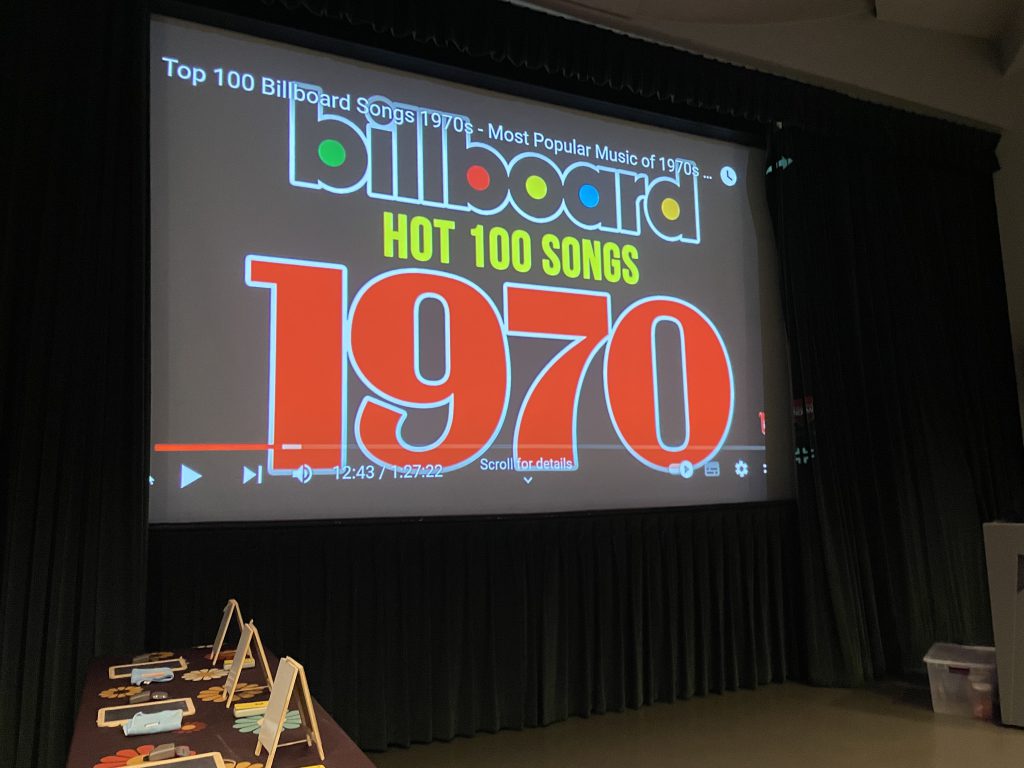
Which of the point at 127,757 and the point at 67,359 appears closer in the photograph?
the point at 127,757

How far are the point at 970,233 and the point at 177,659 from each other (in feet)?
15.8

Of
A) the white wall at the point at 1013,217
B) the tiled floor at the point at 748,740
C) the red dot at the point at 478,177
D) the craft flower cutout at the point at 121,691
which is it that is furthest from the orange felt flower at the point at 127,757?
the white wall at the point at 1013,217

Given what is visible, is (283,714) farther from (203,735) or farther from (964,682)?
(964,682)

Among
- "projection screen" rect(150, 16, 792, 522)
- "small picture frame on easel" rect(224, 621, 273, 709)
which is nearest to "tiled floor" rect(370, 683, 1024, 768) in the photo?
"projection screen" rect(150, 16, 792, 522)

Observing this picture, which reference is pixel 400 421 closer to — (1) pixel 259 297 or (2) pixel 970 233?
(1) pixel 259 297

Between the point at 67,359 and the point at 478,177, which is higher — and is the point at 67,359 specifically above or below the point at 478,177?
below

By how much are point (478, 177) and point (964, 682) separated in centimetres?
297

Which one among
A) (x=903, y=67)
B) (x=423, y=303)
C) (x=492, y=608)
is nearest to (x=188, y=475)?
(x=423, y=303)

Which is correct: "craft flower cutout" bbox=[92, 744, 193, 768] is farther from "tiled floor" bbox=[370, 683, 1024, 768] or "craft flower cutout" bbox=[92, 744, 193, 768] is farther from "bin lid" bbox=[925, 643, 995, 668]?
"bin lid" bbox=[925, 643, 995, 668]

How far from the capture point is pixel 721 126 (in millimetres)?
4062

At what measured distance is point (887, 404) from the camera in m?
4.18

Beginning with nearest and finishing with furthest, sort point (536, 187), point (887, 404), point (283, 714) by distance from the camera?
1. point (283, 714)
2. point (536, 187)
3. point (887, 404)

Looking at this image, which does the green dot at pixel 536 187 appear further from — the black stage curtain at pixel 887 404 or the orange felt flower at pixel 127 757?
the orange felt flower at pixel 127 757

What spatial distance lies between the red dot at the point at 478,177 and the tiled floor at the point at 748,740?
7.45 ft
